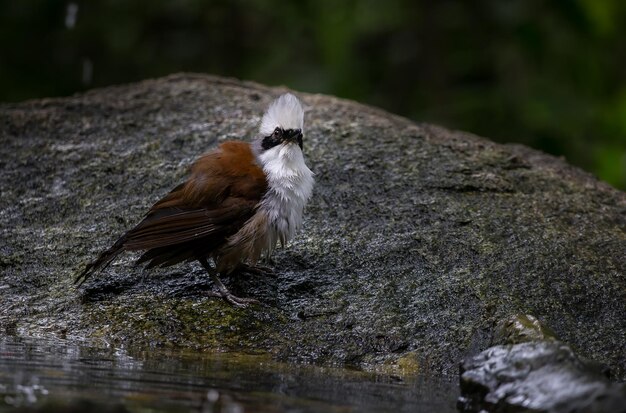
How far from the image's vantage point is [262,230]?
510cm

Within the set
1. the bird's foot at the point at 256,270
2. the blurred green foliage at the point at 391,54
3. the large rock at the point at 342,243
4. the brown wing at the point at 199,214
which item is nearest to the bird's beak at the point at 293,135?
the brown wing at the point at 199,214

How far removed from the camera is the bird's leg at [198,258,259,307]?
4988 mm

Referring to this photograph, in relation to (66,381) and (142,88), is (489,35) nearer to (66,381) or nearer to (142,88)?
(142,88)

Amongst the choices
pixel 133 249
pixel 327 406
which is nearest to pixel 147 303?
pixel 133 249

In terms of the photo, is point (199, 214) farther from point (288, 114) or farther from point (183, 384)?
point (183, 384)

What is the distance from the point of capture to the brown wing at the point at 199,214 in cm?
495

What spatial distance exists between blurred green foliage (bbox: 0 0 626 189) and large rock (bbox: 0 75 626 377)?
305cm

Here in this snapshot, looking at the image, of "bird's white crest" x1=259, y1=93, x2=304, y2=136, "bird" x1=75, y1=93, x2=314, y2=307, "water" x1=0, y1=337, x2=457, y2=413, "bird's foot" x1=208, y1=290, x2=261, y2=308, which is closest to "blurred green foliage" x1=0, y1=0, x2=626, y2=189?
"bird's white crest" x1=259, y1=93, x2=304, y2=136

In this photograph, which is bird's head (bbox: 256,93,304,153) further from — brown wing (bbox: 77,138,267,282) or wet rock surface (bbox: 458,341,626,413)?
wet rock surface (bbox: 458,341,626,413)

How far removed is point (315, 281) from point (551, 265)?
136cm

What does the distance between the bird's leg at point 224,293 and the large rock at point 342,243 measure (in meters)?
0.07

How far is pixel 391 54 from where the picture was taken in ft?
37.6

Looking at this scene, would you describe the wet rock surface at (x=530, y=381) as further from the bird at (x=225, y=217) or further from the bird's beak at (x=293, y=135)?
the bird's beak at (x=293, y=135)

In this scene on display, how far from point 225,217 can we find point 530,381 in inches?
82.1
